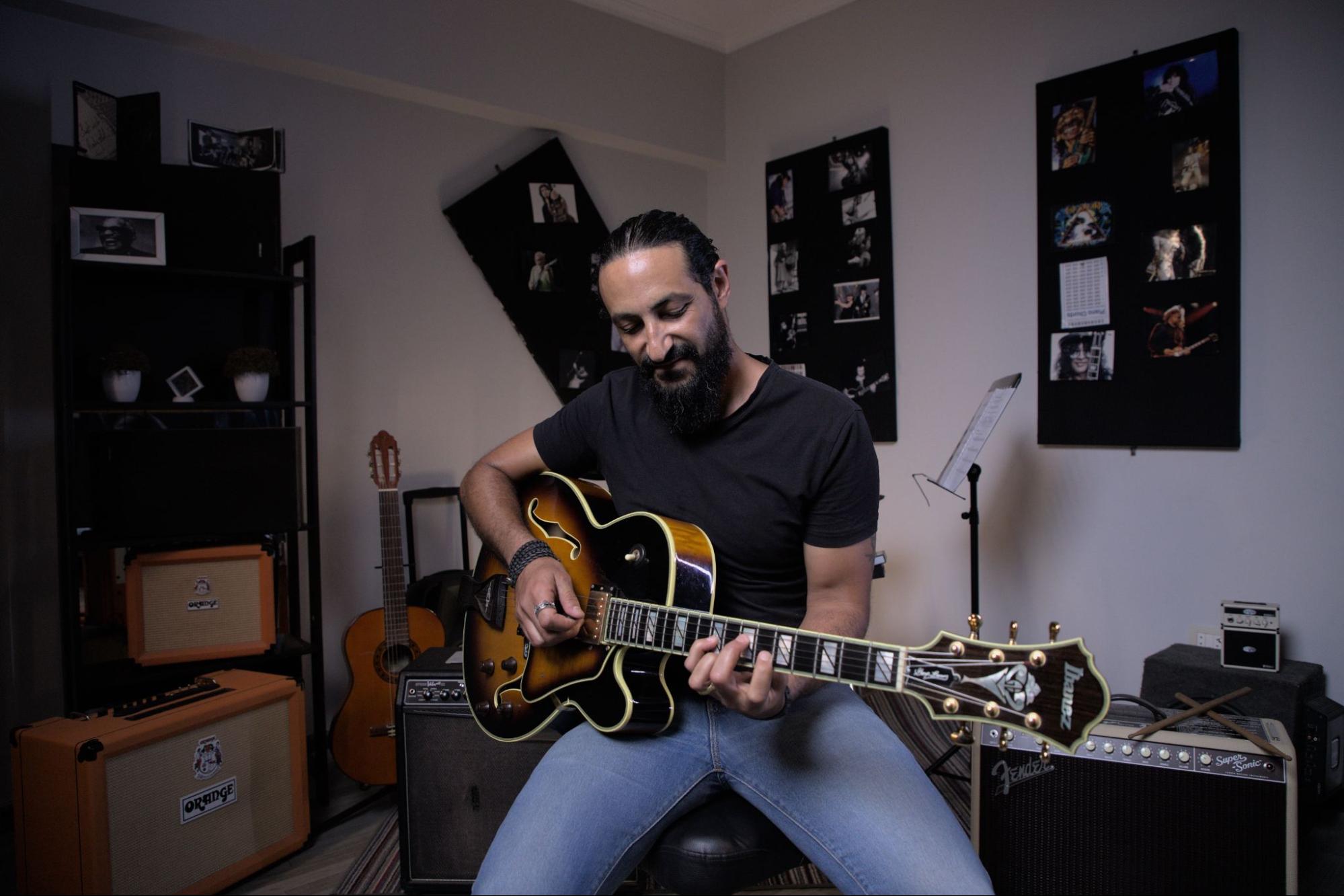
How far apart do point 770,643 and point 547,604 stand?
40 centimetres

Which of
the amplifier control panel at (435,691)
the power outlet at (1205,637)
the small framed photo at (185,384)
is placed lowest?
the power outlet at (1205,637)

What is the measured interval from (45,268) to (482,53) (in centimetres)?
161

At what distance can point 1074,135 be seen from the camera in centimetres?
272

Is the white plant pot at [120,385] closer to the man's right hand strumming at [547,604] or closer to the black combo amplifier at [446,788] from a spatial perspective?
the black combo amplifier at [446,788]

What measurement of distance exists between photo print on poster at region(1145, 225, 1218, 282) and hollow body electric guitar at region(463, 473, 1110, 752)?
1949 mm

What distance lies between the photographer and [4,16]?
2.36 m

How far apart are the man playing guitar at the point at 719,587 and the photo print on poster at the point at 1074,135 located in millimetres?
1812

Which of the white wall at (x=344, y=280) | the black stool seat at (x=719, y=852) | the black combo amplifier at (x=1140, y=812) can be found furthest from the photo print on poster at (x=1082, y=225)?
the black stool seat at (x=719, y=852)

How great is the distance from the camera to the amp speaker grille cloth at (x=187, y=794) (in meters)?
1.85

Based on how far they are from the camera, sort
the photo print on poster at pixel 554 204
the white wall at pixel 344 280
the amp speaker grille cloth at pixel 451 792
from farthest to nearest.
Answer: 1. the photo print on poster at pixel 554 204
2. the white wall at pixel 344 280
3. the amp speaker grille cloth at pixel 451 792

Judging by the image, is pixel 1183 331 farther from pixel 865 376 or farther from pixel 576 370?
pixel 576 370

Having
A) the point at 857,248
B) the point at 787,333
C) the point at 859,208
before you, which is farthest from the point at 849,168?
the point at 787,333

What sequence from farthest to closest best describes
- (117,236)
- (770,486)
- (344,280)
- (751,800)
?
(344,280) → (117,236) → (770,486) → (751,800)

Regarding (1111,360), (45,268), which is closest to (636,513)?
(1111,360)
